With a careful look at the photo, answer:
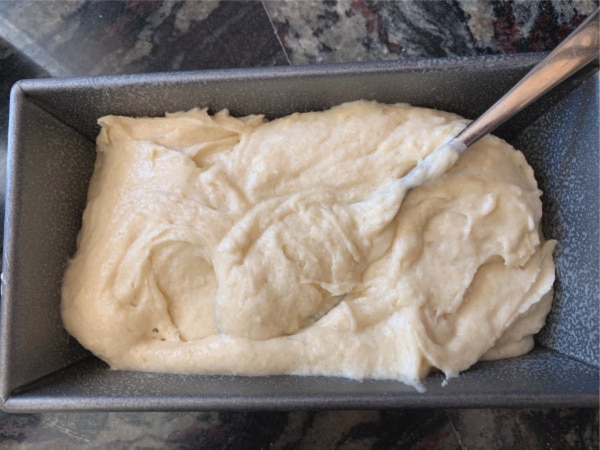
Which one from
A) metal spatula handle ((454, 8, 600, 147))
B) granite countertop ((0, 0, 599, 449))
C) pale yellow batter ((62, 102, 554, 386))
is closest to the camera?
metal spatula handle ((454, 8, 600, 147))

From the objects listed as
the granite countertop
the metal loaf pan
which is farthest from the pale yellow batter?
the granite countertop

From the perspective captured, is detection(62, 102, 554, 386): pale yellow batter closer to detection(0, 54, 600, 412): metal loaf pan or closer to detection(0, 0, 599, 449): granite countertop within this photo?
detection(0, 54, 600, 412): metal loaf pan

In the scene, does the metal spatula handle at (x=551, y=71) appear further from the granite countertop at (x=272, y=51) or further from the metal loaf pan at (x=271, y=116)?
the granite countertop at (x=272, y=51)

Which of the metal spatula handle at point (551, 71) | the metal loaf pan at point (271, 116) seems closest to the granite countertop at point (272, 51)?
the metal loaf pan at point (271, 116)

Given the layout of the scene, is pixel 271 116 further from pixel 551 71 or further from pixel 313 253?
pixel 551 71

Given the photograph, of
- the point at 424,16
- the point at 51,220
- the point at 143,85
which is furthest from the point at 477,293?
the point at 51,220

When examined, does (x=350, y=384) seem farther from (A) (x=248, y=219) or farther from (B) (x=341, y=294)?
(A) (x=248, y=219)
